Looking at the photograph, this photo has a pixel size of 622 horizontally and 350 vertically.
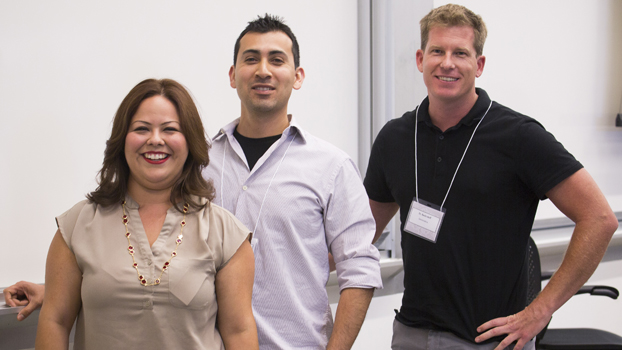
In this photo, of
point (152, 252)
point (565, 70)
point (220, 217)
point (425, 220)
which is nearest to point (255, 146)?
point (220, 217)

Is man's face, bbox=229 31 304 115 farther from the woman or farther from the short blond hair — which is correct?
the short blond hair

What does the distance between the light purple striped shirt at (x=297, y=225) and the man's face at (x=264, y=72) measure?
102mm

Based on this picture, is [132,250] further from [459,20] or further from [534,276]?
[534,276]

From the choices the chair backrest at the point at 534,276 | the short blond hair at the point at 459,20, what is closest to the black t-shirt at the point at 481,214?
the short blond hair at the point at 459,20

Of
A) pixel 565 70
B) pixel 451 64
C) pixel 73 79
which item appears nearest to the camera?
pixel 451 64

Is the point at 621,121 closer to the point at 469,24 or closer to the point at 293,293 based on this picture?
the point at 469,24

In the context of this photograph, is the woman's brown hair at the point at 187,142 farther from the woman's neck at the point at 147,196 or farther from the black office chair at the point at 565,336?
the black office chair at the point at 565,336

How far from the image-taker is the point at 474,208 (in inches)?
67.4

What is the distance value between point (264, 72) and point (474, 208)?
32.1 inches

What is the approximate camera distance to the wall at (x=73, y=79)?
191cm

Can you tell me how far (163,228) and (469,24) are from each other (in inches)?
48.9

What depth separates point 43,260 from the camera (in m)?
2.01

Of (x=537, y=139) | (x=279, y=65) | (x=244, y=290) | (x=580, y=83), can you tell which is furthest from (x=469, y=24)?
(x=580, y=83)

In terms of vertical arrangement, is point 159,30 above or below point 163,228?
above
